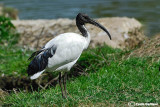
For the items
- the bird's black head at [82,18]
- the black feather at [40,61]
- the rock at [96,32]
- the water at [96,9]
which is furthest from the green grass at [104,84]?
the water at [96,9]

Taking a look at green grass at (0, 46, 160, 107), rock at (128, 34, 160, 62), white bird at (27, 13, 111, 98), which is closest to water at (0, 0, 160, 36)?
rock at (128, 34, 160, 62)

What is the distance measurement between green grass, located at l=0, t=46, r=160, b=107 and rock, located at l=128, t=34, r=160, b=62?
158 millimetres

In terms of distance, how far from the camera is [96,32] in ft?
31.4

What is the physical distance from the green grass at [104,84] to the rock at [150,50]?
0.52 ft

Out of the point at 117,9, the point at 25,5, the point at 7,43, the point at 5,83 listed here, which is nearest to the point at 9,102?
the point at 5,83

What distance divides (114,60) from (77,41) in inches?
71.2

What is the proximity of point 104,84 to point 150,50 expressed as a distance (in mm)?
1887

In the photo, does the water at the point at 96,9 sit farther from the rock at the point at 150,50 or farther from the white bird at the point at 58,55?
the white bird at the point at 58,55

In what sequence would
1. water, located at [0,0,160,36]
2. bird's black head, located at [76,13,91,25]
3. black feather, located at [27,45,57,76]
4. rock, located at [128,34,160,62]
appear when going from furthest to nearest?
1. water, located at [0,0,160,36]
2. rock, located at [128,34,160,62]
3. bird's black head, located at [76,13,91,25]
4. black feather, located at [27,45,57,76]

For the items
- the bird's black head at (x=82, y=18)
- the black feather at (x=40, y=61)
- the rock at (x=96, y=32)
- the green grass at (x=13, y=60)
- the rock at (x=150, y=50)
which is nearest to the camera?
the black feather at (x=40, y=61)

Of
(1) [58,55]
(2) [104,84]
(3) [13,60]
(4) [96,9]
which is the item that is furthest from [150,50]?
(4) [96,9]

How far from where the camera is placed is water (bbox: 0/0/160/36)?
15.8 metres

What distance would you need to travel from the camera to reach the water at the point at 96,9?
1577cm

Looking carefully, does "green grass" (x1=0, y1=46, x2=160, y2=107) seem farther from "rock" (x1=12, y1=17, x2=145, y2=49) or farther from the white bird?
"rock" (x1=12, y1=17, x2=145, y2=49)
